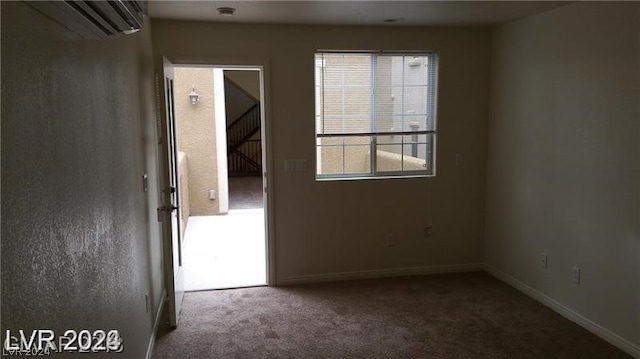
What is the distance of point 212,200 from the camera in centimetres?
774

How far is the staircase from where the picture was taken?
13070mm

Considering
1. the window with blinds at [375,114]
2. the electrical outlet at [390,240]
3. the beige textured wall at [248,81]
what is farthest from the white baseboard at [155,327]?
the beige textured wall at [248,81]

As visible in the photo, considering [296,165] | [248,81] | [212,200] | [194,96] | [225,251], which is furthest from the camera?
[248,81]

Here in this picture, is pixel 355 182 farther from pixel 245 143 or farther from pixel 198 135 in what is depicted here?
pixel 245 143

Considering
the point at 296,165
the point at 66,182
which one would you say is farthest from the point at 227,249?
the point at 66,182

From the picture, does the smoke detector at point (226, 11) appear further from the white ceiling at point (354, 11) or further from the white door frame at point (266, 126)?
the white door frame at point (266, 126)

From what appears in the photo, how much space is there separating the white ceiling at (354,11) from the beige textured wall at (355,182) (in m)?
0.19

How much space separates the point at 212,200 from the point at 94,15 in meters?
6.54

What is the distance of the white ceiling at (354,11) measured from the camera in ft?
10.8

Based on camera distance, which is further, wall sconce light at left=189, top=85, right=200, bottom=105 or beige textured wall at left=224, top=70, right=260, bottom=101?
beige textured wall at left=224, top=70, right=260, bottom=101

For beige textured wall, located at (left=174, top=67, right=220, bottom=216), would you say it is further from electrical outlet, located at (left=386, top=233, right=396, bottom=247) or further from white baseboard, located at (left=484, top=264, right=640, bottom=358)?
white baseboard, located at (left=484, top=264, right=640, bottom=358)

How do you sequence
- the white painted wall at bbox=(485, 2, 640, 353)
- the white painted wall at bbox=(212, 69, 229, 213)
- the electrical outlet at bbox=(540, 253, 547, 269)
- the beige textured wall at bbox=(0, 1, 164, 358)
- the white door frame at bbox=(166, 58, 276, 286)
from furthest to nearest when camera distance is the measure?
the white painted wall at bbox=(212, 69, 229, 213) → the white door frame at bbox=(166, 58, 276, 286) → the electrical outlet at bbox=(540, 253, 547, 269) → the white painted wall at bbox=(485, 2, 640, 353) → the beige textured wall at bbox=(0, 1, 164, 358)

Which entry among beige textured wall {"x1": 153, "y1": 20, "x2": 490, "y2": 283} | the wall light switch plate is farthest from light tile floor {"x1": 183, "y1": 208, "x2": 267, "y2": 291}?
the wall light switch plate

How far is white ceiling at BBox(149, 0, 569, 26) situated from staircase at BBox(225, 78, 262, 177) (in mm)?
9208
